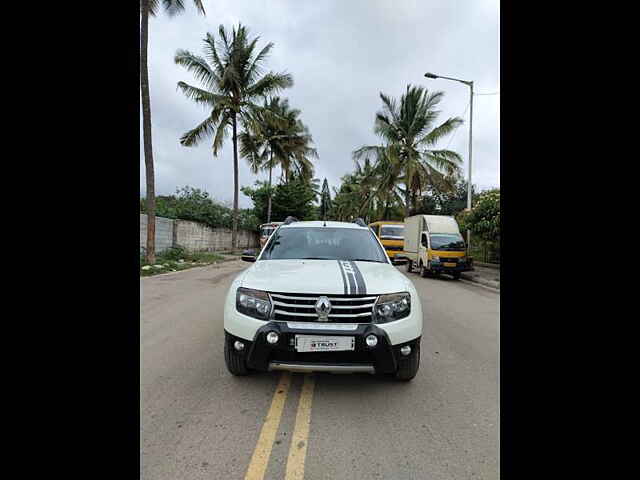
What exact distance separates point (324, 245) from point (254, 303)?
156 cm

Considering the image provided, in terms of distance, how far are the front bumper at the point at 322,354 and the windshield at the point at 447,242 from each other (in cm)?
1039

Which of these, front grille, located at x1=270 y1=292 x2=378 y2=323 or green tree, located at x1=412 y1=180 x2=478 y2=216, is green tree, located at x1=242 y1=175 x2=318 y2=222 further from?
front grille, located at x1=270 y1=292 x2=378 y2=323

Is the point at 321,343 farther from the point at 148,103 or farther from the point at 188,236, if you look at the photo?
the point at 188,236

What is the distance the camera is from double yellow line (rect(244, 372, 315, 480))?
6.68 ft

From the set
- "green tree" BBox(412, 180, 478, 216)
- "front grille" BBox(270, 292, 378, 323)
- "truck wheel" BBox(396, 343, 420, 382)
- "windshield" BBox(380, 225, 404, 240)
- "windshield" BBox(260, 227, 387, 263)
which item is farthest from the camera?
"green tree" BBox(412, 180, 478, 216)

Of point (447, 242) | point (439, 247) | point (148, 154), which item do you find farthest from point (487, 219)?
point (148, 154)

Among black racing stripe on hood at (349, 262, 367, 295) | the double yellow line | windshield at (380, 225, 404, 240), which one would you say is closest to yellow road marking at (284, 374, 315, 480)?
the double yellow line

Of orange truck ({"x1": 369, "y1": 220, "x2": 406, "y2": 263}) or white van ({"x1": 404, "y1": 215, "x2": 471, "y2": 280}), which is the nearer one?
white van ({"x1": 404, "y1": 215, "x2": 471, "y2": 280})

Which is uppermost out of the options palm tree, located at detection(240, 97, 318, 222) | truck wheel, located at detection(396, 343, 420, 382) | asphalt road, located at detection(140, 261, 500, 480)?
palm tree, located at detection(240, 97, 318, 222)

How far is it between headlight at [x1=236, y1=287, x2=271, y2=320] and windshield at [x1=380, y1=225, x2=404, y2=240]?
1613cm
